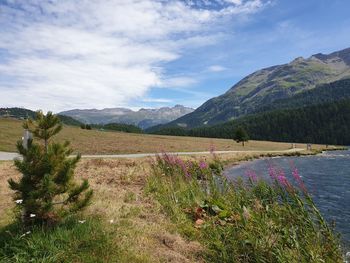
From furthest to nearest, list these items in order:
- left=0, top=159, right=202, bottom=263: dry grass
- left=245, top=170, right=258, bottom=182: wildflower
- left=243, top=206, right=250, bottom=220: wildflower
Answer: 1. left=245, top=170, right=258, bottom=182: wildflower
2. left=243, top=206, right=250, bottom=220: wildflower
3. left=0, top=159, right=202, bottom=263: dry grass

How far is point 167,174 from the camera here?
1802 cm

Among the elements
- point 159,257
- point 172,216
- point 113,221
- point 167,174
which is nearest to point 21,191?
point 113,221

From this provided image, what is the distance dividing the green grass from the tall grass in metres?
2.37

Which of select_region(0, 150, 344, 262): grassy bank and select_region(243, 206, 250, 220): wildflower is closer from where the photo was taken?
select_region(0, 150, 344, 262): grassy bank

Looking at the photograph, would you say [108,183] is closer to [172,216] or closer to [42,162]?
[172,216]

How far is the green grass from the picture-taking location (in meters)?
8.12

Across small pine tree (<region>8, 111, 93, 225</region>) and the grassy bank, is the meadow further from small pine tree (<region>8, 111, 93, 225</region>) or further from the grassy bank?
small pine tree (<region>8, 111, 93, 225</region>)

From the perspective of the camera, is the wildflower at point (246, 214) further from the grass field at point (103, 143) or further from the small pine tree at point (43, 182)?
the grass field at point (103, 143)

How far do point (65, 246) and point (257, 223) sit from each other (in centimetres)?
470

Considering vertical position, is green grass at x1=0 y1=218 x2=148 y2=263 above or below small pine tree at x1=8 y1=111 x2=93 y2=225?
below

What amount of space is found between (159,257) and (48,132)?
15.7ft

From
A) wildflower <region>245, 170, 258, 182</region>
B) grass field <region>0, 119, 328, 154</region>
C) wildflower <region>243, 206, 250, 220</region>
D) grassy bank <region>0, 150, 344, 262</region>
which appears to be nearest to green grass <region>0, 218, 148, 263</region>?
grassy bank <region>0, 150, 344, 262</region>

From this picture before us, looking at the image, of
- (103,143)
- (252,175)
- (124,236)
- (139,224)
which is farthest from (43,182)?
(103,143)

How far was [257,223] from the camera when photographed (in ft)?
30.7
